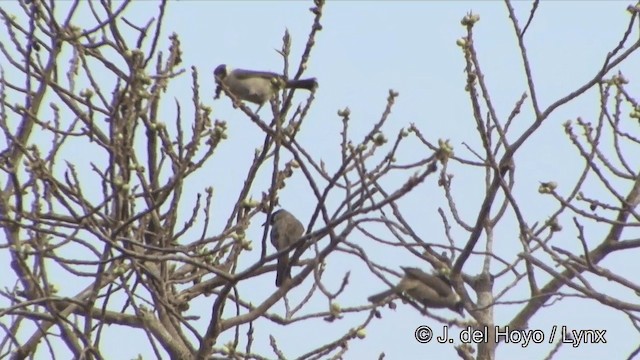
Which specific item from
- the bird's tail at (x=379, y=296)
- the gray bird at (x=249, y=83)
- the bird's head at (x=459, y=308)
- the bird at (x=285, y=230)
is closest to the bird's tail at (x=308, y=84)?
the bird's tail at (x=379, y=296)

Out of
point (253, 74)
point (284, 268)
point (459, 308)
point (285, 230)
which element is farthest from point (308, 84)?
point (285, 230)

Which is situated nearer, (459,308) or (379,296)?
(379,296)

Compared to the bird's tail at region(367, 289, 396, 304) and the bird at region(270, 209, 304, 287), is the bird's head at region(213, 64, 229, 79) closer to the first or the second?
the bird at region(270, 209, 304, 287)

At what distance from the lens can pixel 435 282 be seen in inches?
222

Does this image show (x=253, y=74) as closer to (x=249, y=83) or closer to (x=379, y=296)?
(x=249, y=83)

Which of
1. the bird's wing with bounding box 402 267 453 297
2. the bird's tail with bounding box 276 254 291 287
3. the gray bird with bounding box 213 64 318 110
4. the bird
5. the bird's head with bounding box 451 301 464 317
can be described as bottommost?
the bird's tail with bounding box 276 254 291 287

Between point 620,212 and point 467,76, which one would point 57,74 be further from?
point 620,212

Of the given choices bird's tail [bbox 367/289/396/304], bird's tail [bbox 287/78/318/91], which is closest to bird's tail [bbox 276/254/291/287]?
bird's tail [bbox 367/289/396/304]

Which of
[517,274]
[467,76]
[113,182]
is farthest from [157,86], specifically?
[517,274]

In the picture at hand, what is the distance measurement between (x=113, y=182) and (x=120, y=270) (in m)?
0.60

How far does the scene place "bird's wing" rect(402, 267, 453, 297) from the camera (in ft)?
18.5

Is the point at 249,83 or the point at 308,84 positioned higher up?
the point at 249,83

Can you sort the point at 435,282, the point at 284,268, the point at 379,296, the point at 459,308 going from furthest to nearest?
the point at 459,308 < the point at 435,282 < the point at 379,296 < the point at 284,268

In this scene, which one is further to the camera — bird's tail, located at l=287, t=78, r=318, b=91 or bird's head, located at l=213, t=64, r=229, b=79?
bird's head, located at l=213, t=64, r=229, b=79
